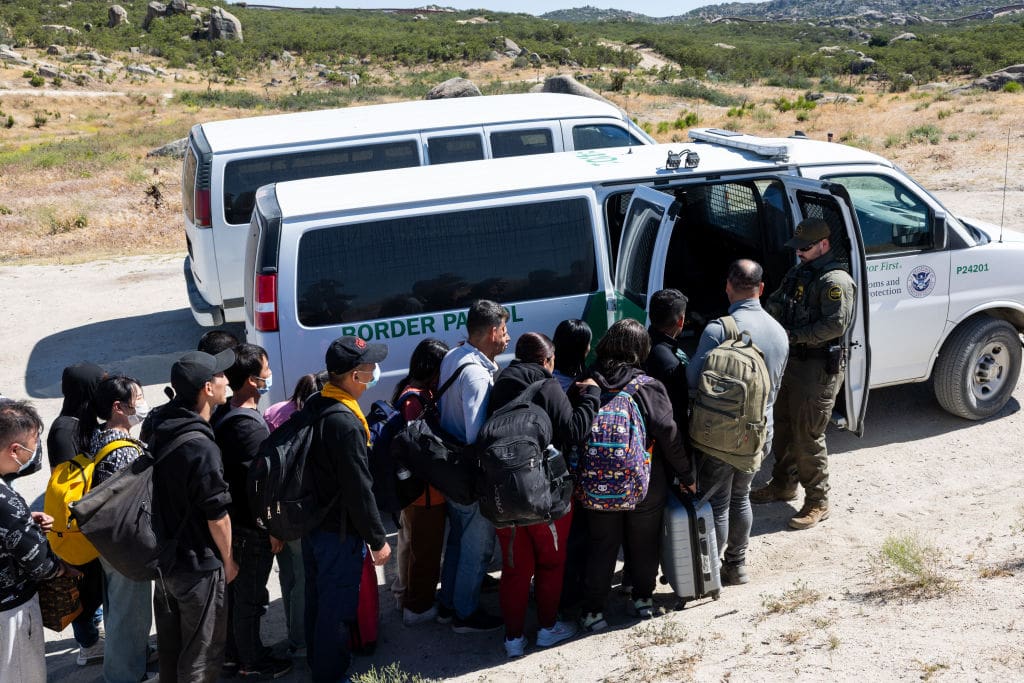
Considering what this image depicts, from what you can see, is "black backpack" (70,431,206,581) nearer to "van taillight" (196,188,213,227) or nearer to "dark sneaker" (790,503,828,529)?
"dark sneaker" (790,503,828,529)

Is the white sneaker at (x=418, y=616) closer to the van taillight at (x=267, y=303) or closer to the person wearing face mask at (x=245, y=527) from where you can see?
the person wearing face mask at (x=245, y=527)

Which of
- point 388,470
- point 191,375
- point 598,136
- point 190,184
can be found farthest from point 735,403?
point 190,184

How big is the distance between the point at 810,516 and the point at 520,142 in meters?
5.21

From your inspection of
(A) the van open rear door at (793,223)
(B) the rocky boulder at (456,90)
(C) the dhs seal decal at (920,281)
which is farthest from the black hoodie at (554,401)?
(B) the rocky boulder at (456,90)

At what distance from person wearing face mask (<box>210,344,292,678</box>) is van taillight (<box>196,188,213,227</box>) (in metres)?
5.02

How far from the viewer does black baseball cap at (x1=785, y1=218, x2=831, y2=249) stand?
18.8 ft

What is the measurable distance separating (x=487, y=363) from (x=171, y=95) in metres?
45.7

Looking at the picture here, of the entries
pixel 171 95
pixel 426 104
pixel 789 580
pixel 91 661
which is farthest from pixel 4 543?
pixel 171 95

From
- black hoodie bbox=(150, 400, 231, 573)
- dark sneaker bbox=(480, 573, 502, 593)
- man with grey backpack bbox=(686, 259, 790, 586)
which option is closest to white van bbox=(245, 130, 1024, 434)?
man with grey backpack bbox=(686, 259, 790, 586)

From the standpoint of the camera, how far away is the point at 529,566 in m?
4.79

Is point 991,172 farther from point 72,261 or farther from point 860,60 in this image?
point 860,60

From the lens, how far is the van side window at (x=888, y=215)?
6.67 meters

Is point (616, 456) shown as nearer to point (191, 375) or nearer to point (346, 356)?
point (346, 356)

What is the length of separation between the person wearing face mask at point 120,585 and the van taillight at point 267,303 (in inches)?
51.4
